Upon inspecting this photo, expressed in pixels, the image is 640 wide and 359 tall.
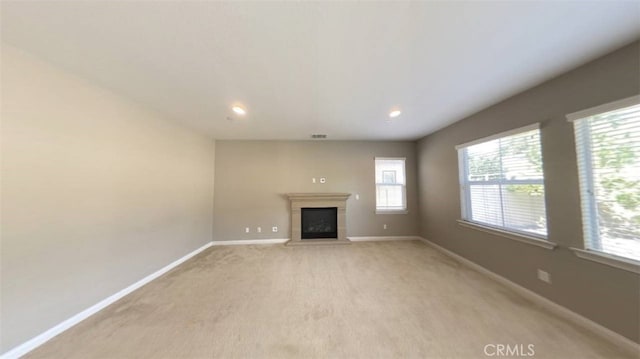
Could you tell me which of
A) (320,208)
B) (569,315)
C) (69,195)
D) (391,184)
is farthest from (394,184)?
(69,195)

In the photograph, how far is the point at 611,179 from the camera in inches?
70.9

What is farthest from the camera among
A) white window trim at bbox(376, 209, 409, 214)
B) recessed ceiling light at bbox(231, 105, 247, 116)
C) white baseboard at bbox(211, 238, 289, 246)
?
white window trim at bbox(376, 209, 409, 214)

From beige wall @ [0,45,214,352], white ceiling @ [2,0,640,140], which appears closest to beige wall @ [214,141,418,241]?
beige wall @ [0,45,214,352]

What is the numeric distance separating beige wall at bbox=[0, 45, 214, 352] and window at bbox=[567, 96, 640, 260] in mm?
4943

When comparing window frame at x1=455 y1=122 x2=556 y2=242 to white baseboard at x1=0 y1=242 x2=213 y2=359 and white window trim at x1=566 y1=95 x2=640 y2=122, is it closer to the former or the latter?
white window trim at x1=566 y1=95 x2=640 y2=122

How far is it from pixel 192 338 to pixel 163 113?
3005 mm

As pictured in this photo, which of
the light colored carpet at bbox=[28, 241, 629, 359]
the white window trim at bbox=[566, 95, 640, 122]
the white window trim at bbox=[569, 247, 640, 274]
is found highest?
the white window trim at bbox=[566, 95, 640, 122]

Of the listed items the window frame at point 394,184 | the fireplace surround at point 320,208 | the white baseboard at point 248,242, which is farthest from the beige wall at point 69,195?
the window frame at point 394,184

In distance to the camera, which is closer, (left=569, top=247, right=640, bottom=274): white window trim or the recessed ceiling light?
(left=569, top=247, right=640, bottom=274): white window trim

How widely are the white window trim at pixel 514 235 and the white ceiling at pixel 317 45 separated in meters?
1.78

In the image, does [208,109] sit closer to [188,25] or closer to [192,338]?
[188,25]

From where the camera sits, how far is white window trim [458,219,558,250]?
7.45ft

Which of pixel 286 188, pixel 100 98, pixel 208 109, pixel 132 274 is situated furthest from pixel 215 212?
pixel 100 98

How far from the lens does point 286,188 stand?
4938mm
